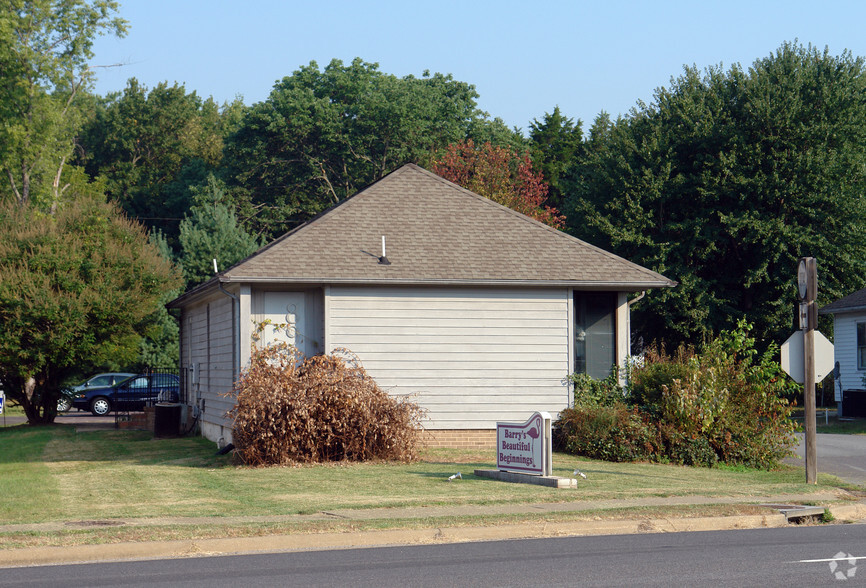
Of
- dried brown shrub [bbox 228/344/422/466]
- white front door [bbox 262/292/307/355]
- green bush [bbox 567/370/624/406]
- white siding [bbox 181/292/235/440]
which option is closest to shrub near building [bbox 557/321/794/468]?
green bush [bbox 567/370/624/406]

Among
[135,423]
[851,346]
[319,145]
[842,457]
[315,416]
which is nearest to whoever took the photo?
[315,416]

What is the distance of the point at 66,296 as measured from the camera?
94.3 feet

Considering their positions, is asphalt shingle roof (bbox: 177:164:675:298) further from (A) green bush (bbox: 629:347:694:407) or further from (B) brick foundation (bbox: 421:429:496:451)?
(B) brick foundation (bbox: 421:429:496:451)

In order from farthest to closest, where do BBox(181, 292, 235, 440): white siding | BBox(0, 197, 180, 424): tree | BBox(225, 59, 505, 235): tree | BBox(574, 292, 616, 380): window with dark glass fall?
BBox(225, 59, 505, 235): tree
BBox(0, 197, 180, 424): tree
BBox(181, 292, 235, 440): white siding
BBox(574, 292, 616, 380): window with dark glass

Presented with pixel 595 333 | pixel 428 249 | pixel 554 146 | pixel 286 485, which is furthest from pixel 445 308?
pixel 554 146

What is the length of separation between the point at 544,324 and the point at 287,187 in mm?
35011

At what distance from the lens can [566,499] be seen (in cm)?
1311

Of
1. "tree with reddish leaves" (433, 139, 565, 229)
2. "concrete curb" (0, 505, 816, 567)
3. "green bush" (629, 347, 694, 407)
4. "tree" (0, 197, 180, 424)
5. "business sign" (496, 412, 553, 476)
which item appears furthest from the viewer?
"tree with reddish leaves" (433, 139, 565, 229)

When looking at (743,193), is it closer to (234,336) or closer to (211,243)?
(234,336)

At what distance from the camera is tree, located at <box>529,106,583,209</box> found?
63969 mm

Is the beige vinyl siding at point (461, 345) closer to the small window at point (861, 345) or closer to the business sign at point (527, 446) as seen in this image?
the business sign at point (527, 446)

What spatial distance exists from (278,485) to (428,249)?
23.9 ft

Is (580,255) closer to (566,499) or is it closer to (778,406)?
(778,406)

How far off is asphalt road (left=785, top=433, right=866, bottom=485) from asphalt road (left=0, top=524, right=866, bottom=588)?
690cm
